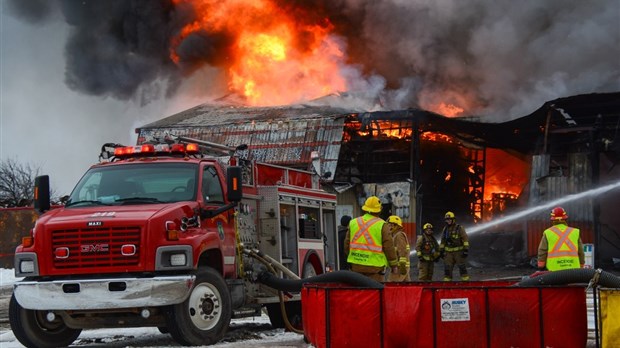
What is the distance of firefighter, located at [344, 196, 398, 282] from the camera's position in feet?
32.7

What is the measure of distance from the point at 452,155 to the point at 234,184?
20059 mm

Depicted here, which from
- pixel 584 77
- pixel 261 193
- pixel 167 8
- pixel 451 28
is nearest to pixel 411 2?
pixel 451 28

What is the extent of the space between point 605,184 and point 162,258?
60.5 feet

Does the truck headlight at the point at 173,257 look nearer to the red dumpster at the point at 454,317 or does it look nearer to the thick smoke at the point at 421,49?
→ the red dumpster at the point at 454,317

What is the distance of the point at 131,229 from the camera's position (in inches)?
351

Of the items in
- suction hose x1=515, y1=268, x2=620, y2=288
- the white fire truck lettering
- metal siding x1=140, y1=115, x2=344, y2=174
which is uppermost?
metal siding x1=140, y1=115, x2=344, y2=174

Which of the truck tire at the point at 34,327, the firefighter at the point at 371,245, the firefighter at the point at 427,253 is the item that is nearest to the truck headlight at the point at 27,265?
the truck tire at the point at 34,327

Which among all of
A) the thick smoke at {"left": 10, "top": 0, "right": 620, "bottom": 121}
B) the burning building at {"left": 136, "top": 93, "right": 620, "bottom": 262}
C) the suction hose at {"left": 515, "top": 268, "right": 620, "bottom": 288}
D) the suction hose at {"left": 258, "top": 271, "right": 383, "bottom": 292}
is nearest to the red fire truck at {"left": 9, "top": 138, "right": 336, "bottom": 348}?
the suction hose at {"left": 258, "top": 271, "right": 383, "bottom": 292}

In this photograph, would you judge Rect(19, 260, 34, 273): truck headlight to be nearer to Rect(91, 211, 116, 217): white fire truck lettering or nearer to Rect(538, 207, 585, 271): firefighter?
Rect(91, 211, 116, 217): white fire truck lettering

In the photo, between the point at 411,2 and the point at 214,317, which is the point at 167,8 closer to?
the point at 411,2

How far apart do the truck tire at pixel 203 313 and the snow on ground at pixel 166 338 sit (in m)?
0.22

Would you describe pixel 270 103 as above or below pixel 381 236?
above

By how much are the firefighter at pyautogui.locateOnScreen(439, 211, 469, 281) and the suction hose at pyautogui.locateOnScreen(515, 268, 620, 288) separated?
7840mm

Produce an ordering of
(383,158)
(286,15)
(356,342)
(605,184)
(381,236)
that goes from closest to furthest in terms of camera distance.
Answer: (356,342)
(381,236)
(605,184)
(383,158)
(286,15)
